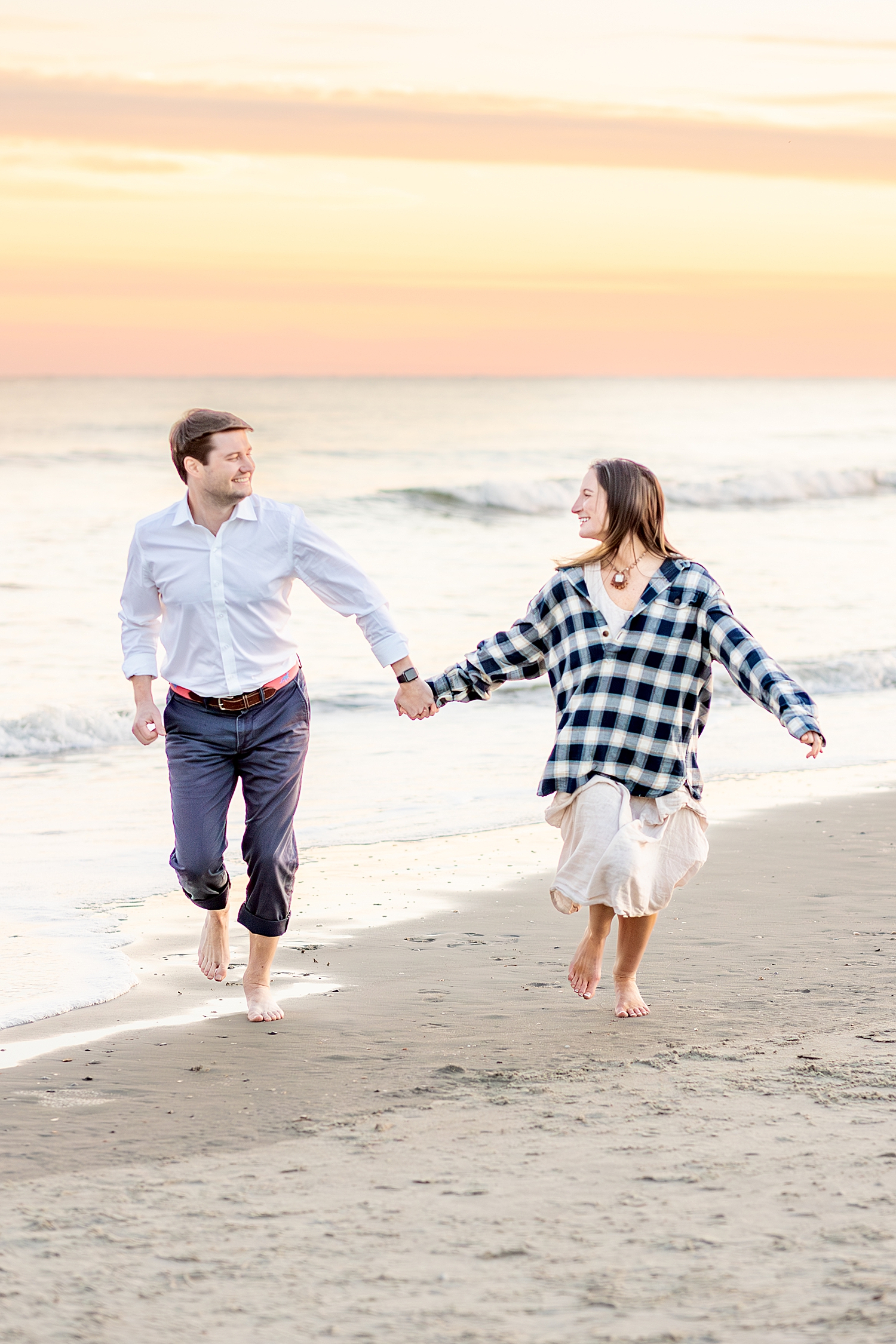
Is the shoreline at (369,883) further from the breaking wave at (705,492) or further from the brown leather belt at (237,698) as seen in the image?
the breaking wave at (705,492)

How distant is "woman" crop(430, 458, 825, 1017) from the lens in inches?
172

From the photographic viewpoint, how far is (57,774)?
9.55 m

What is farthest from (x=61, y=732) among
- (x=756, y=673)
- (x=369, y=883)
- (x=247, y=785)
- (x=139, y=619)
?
(x=756, y=673)

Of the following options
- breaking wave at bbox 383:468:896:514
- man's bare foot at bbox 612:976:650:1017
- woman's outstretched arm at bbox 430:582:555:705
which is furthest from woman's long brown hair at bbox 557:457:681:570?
breaking wave at bbox 383:468:896:514

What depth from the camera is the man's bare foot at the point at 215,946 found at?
489 centimetres

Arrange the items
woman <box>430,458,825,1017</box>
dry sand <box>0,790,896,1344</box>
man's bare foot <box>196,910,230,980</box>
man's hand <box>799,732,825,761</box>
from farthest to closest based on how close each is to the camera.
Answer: man's bare foot <box>196,910,230,980</box>, woman <box>430,458,825,1017</box>, man's hand <box>799,732,825,761</box>, dry sand <box>0,790,896,1344</box>

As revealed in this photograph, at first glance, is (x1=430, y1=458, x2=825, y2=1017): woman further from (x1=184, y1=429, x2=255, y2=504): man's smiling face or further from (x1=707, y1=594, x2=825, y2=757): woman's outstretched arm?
(x1=184, y1=429, x2=255, y2=504): man's smiling face

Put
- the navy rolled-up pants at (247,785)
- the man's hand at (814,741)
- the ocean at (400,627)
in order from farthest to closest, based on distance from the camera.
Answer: the ocean at (400,627)
the navy rolled-up pants at (247,785)
the man's hand at (814,741)

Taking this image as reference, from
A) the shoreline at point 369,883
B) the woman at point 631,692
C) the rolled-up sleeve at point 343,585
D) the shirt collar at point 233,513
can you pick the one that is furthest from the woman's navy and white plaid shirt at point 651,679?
the shoreline at point 369,883

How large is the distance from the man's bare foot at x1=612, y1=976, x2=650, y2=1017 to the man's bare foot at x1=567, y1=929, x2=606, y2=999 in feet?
0.25

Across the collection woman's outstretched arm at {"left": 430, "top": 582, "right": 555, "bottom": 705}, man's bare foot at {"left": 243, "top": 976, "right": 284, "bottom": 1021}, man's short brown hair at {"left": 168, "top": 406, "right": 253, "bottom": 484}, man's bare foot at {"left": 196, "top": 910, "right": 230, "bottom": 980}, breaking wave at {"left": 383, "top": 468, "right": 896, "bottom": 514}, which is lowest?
man's bare foot at {"left": 243, "top": 976, "right": 284, "bottom": 1021}

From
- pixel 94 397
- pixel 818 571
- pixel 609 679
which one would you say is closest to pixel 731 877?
pixel 609 679

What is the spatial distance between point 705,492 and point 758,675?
32481 mm

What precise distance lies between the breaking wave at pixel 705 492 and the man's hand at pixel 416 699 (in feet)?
84.4
